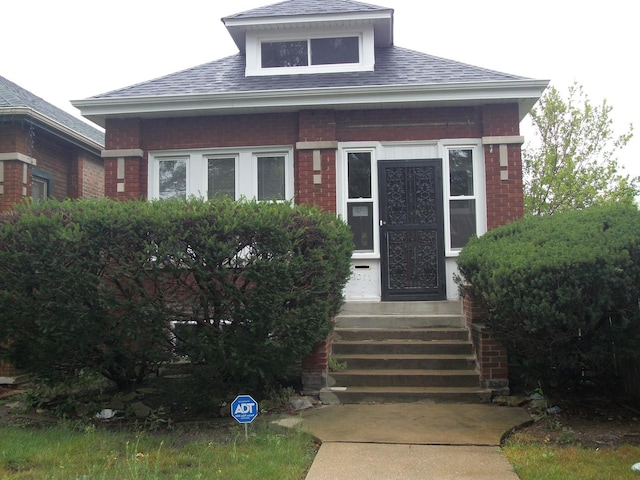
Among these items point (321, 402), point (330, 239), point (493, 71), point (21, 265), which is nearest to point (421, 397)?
point (321, 402)

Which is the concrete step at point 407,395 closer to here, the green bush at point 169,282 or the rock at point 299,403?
the rock at point 299,403

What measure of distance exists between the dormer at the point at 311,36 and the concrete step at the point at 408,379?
17.8 ft

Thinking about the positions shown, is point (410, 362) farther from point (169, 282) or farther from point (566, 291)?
point (169, 282)

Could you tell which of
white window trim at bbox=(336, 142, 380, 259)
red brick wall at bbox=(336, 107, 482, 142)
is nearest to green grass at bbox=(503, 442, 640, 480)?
white window trim at bbox=(336, 142, 380, 259)

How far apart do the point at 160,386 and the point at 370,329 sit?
287 centimetres

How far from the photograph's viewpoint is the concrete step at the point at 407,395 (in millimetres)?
6523

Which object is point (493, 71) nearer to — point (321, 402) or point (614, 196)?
point (321, 402)

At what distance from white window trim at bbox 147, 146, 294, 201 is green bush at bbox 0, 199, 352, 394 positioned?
3316mm

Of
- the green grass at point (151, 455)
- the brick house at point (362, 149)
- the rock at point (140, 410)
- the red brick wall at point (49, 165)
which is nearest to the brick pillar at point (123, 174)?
the brick house at point (362, 149)

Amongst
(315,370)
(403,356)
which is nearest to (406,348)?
(403,356)

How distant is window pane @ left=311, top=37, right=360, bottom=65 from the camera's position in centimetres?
994

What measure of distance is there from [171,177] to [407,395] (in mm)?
5480

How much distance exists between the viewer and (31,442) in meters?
5.03

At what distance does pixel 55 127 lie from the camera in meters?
10.1
